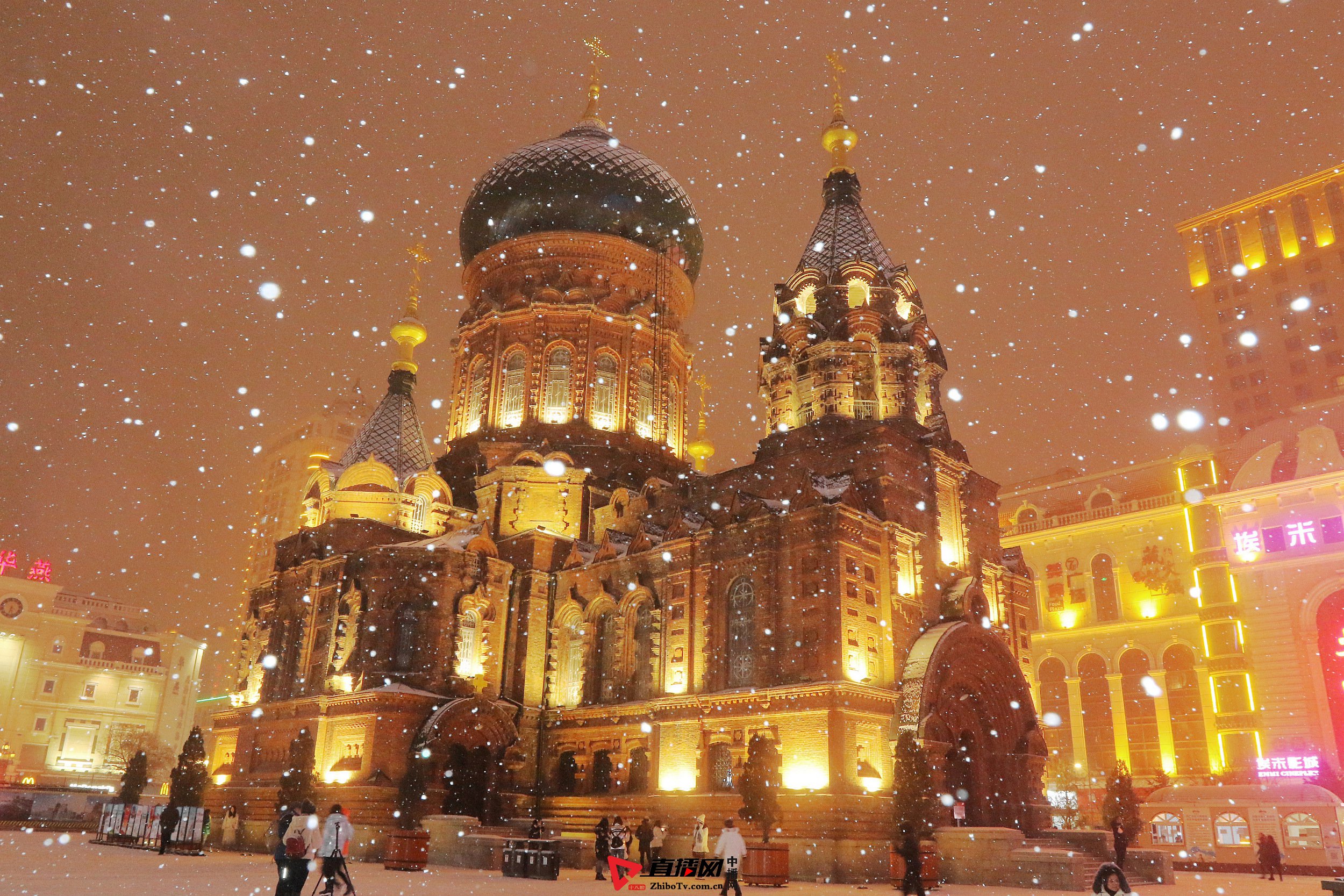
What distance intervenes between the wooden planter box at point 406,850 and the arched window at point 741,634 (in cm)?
873

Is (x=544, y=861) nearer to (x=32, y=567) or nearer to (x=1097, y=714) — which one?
(x=1097, y=714)

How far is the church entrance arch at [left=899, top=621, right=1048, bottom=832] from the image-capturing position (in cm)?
2531

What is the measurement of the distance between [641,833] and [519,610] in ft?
34.2

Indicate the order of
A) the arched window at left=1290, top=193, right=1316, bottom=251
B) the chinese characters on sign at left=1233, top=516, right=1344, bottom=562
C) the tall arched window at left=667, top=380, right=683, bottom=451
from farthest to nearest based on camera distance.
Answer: the arched window at left=1290, top=193, right=1316, bottom=251 → the tall arched window at left=667, top=380, right=683, bottom=451 → the chinese characters on sign at left=1233, top=516, right=1344, bottom=562

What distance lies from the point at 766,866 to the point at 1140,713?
2984 centimetres

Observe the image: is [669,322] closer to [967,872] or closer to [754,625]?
[754,625]

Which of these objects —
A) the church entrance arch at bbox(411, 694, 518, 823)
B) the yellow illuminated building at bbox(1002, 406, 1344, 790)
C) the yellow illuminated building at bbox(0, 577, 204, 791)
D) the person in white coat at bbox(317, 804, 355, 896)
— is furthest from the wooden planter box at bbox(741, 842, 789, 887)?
the yellow illuminated building at bbox(0, 577, 204, 791)

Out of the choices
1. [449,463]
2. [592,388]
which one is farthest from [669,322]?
[449,463]

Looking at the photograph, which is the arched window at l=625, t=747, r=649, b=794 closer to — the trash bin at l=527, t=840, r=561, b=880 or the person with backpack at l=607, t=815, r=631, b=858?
the person with backpack at l=607, t=815, r=631, b=858

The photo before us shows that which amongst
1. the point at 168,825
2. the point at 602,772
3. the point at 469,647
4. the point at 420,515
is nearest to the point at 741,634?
the point at 602,772

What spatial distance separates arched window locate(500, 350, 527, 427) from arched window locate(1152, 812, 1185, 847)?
25502 mm

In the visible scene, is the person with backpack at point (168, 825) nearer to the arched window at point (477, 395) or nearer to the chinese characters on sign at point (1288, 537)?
the arched window at point (477, 395)

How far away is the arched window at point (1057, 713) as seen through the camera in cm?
4406

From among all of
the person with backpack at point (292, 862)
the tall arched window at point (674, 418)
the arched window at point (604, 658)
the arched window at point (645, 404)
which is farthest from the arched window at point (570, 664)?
the person with backpack at point (292, 862)
